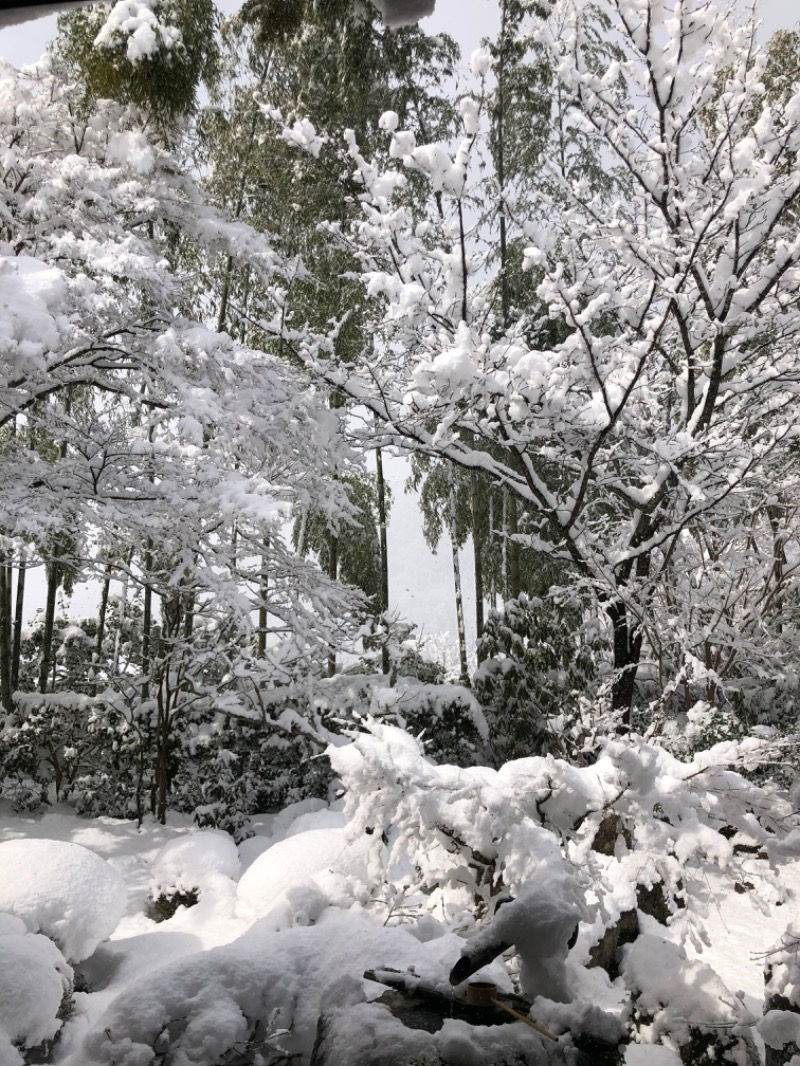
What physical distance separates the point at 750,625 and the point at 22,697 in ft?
25.7

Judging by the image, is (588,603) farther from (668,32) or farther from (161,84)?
(161,84)

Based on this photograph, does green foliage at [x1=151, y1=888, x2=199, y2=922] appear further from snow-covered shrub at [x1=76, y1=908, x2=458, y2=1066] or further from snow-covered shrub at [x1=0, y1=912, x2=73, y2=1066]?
snow-covered shrub at [x1=76, y1=908, x2=458, y2=1066]

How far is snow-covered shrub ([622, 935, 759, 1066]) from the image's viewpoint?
1.81 meters

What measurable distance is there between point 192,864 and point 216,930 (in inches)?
32.4

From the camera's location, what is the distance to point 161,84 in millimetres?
5297

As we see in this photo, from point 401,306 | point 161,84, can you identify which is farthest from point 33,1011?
point 161,84

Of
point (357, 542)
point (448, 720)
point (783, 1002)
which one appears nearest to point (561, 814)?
point (783, 1002)

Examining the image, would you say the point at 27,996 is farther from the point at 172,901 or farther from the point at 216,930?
the point at 172,901

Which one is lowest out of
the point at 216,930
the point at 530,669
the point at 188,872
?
the point at 216,930

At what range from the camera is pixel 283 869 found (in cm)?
479

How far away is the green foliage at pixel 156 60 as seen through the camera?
16.5 ft

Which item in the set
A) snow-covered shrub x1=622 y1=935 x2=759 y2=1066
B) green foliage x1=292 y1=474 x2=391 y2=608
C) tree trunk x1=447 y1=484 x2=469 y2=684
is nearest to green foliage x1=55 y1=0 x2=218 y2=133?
snow-covered shrub x1=622 y1=935 x2=759 y2=1066

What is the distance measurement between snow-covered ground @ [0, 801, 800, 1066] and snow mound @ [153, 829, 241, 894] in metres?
0.01

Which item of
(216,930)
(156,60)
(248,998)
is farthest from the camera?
(156,60)
